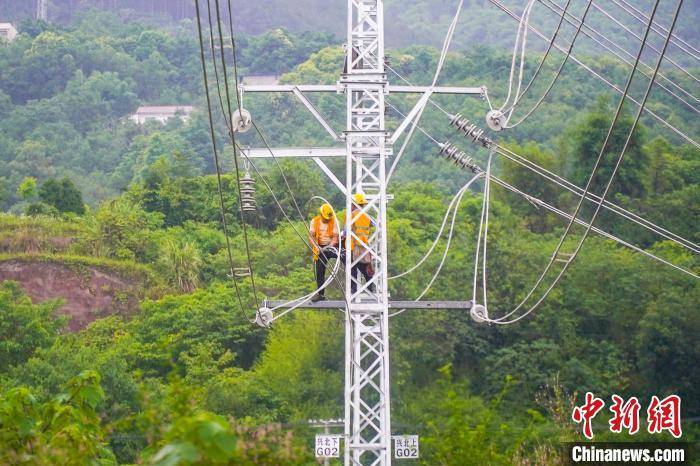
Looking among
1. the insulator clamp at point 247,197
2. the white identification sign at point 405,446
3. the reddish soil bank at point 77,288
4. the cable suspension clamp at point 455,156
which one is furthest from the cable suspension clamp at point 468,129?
the reddish soil bank at point 77,288

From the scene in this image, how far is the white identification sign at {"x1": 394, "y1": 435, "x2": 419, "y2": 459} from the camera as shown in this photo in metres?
14.0

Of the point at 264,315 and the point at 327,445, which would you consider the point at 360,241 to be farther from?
the point at 327,445

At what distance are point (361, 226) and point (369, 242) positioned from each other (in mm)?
213

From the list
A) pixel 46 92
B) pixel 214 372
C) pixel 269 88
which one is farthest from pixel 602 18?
pixel 269 88

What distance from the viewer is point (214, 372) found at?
29375 millimetres

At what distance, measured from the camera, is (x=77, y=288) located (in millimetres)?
35906

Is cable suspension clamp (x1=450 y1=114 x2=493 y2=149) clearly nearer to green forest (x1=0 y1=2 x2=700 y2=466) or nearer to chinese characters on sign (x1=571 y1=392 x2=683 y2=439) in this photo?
green forest (x1=0 y1=2 x2=700 y2=466)

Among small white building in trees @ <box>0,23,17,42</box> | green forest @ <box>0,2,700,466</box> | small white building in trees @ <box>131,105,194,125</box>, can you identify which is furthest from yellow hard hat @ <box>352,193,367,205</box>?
small white building in trees @ <box>0,23,17,42</box>

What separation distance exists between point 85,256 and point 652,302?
1436 cm

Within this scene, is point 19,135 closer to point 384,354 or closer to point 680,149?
point 680,149

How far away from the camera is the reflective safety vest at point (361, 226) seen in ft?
47.2

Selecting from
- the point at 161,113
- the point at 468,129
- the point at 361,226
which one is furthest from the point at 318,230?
the point at 161,113

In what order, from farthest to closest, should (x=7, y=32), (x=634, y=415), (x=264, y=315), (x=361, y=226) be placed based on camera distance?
1. (x=7, y=32)
2. (x=634, y=415)
3. (x=264, y=315)
4. (x=361, y=226)

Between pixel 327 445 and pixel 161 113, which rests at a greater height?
pixel 327 445
